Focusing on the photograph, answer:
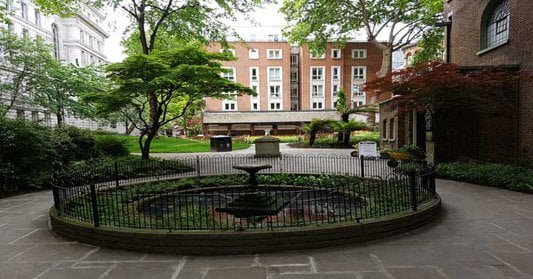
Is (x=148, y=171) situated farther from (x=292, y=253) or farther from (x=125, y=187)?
(x=292, y=253)

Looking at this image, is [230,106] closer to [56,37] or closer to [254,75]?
[254,75]

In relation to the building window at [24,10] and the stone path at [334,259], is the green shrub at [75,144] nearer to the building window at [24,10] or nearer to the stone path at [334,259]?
the stone path at [334,259]

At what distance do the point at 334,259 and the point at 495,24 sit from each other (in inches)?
592

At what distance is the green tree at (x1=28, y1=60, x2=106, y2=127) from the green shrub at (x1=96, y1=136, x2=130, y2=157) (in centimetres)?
954

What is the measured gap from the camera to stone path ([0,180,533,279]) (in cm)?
403

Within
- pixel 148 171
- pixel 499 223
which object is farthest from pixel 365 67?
pixel 499 223

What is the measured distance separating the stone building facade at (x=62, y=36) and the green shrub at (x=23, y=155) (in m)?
19.0

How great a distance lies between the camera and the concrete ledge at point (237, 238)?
184 inches

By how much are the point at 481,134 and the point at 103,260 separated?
14299 mm

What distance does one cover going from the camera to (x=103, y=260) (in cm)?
459

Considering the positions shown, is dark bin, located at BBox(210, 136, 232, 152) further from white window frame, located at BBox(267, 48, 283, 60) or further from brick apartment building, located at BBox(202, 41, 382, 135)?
white window frame, located at BBox(267, 48, 283, 60)

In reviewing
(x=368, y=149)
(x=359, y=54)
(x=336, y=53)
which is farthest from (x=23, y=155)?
(x=359, y=54)

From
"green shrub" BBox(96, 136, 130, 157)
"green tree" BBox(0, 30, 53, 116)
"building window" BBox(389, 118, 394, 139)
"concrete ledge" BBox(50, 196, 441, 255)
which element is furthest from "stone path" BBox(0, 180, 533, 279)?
"green tree" BBox(0, 30, 53, 116)

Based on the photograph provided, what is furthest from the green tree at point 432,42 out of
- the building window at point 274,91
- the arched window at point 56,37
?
the arched window at point 56,37
